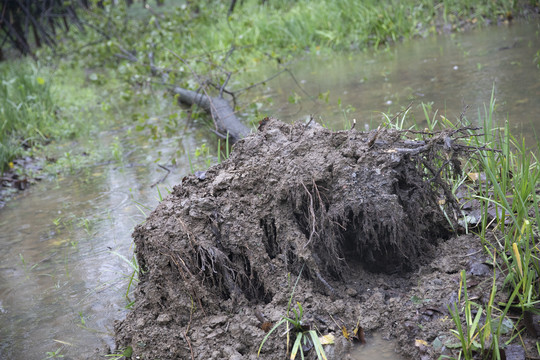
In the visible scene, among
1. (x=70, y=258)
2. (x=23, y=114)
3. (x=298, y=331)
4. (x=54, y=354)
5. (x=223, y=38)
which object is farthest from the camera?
(x=223, y=38)

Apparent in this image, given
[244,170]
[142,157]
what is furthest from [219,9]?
[244,170]

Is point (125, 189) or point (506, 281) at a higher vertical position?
point (506, 281)

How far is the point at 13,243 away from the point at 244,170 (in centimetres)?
259

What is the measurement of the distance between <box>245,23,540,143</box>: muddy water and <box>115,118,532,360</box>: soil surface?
1.39m

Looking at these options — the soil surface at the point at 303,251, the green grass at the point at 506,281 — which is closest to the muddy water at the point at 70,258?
the soil surface at the point at 303,251

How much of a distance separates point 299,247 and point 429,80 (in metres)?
4.41

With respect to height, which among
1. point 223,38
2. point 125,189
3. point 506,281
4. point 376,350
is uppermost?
point 223,38

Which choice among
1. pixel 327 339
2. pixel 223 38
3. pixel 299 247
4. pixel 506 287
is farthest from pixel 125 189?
pixel 223 38

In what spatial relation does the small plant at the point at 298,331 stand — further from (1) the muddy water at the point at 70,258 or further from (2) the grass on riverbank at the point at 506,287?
(1) the muddy water at the point at 70,258

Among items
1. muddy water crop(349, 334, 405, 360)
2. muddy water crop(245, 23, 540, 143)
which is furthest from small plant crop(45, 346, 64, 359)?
muddy water crop(245, 23, 540, 143)

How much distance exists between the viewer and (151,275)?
2.40 meters

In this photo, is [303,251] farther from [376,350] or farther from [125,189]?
[125,189]

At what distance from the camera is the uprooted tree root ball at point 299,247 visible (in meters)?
2.22

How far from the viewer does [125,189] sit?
4668 mm
